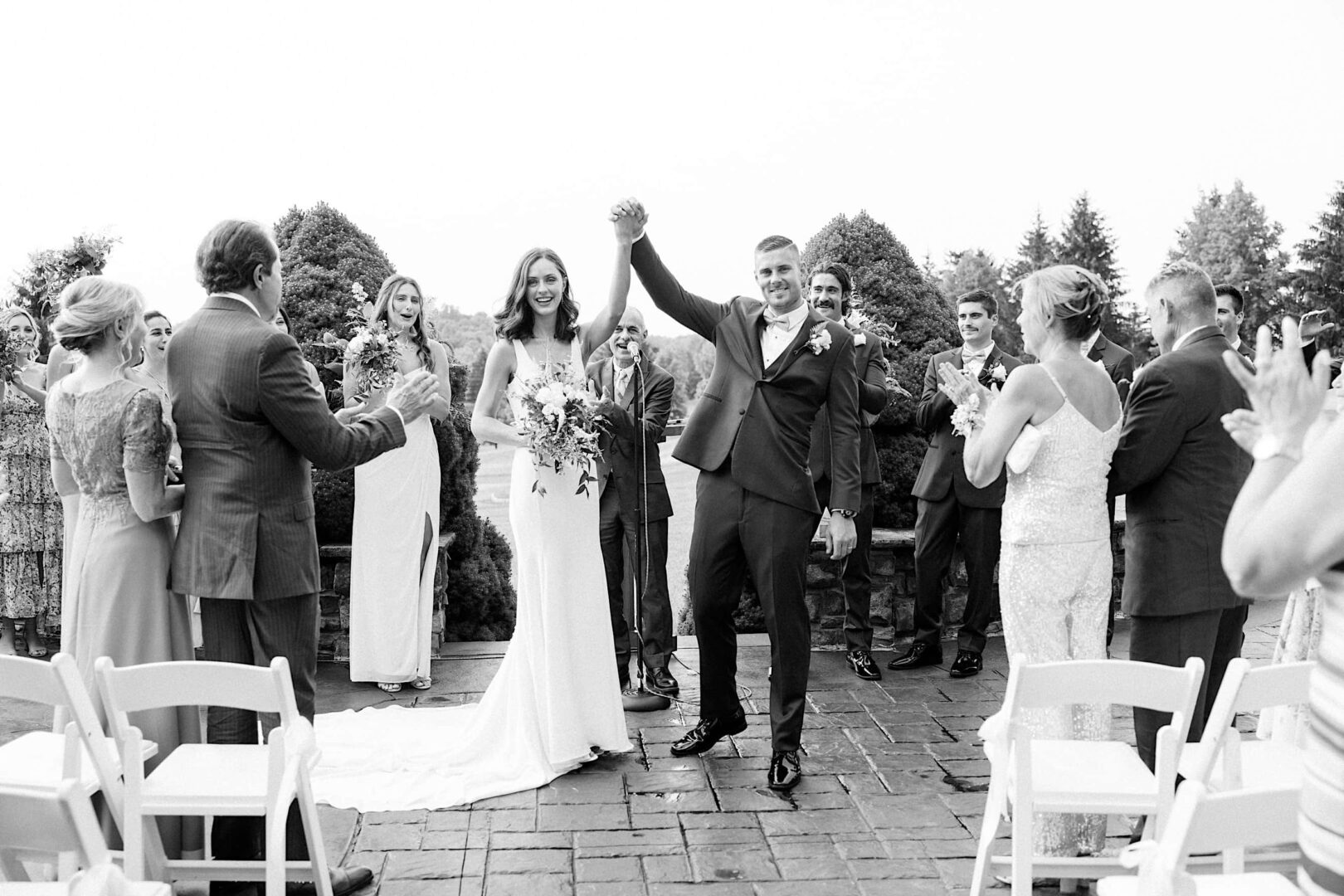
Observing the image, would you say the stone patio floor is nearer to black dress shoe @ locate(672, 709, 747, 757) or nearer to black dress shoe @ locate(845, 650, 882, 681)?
black dress shoe @ locate(672, 709, 747, 757)

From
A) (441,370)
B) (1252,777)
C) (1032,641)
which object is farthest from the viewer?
(441,370)

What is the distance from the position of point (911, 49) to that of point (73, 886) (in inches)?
388

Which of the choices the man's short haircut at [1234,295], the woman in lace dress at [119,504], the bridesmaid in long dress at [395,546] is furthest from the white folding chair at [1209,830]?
the man's short haircut at [1234,295]

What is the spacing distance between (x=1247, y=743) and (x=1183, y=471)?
3.27 feet

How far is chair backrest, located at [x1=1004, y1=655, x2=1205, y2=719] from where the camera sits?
2885 millimetres

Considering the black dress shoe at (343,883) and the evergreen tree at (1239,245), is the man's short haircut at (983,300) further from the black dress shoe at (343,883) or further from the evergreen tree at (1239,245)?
the evergreen tree at (1239,245)

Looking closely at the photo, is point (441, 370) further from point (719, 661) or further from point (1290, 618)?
point (1290, 618)

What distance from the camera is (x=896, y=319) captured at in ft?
25.2

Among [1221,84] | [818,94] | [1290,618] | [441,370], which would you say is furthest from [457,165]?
[1221,84]

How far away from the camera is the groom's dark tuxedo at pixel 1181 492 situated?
3.92m

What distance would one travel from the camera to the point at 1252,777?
3.20 meters

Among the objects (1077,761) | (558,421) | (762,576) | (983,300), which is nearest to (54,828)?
(1077,761)

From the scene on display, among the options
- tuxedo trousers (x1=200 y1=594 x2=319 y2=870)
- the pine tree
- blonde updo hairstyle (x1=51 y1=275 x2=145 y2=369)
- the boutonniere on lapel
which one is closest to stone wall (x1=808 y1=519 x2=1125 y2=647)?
the boutonniere on lapel

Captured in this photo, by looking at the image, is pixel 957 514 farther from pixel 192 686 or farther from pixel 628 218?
pixel 192 686
